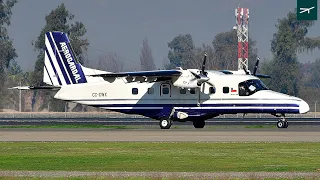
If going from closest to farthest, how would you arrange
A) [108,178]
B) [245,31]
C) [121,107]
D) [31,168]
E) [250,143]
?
[108,178] < [31,168] < [250,143] < [121,107] < [245,31]

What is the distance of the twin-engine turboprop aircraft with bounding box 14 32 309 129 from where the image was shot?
2175 inches

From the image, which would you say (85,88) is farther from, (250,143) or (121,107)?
(250,143)

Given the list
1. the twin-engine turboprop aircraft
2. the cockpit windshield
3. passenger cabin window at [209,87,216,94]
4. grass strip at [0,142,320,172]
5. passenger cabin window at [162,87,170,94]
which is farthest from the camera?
passenger cabin window at [162,87,170,94]

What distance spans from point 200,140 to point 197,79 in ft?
44.6

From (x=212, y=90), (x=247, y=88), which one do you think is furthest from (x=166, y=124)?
(x=247, y=88)

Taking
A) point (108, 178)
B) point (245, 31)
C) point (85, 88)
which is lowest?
point (108, 178)

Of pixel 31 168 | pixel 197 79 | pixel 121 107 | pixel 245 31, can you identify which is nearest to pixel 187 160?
pixel 31 168

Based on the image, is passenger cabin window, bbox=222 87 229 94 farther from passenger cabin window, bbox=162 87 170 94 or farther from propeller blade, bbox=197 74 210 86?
passenger cabin window, bbox=162 87 170 94

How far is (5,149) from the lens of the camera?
36.4m

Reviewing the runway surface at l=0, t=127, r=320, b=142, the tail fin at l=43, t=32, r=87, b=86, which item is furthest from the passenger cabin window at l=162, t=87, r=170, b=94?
the runway surface at l=0, t=127, r=320, b=142

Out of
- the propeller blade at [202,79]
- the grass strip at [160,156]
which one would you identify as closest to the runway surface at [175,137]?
the grass strip at [160,156]

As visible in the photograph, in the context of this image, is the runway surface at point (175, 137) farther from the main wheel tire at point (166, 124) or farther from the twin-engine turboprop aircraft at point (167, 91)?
the main wheel tire at point (166, 124)

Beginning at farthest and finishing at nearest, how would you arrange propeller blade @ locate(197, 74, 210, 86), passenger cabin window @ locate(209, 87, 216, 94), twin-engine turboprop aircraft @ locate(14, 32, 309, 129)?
passenger cabin window @ locate(209, 87, 216, 94)
twin-engine turboprop aircraft @ locate(14, 32, 309, 129)
propeller blade @ locate(197, 74, 210, 86)

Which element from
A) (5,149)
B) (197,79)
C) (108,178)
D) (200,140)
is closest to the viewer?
(108,178)
